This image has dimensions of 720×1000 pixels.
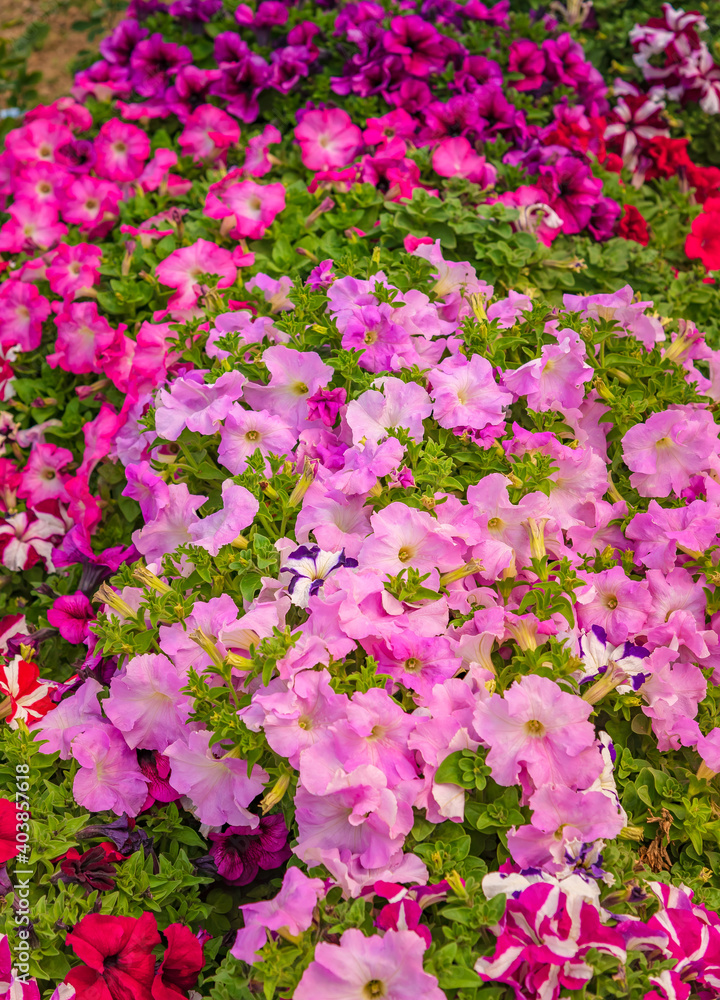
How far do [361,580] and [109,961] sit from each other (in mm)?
876

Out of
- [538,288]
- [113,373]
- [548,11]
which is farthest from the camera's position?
[548,11]

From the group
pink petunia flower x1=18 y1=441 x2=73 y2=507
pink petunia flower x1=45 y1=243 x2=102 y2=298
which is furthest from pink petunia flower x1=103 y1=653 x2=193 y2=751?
pink petunia flower x1=45 y1=243 x2=102 y2=298

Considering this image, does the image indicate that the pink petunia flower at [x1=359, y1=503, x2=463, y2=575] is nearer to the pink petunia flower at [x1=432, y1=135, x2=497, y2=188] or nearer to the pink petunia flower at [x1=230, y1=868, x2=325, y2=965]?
the pink petunia flower at [x1=230, y1=868, x2=325, y2=965]

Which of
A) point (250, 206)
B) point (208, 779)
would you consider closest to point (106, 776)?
point (208, 779)

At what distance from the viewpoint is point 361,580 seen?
1.55 m

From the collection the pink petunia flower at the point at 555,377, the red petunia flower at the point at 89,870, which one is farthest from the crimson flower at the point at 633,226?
the red petunia flower at the point at 89,870

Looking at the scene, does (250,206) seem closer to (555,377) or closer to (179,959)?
(555,377)

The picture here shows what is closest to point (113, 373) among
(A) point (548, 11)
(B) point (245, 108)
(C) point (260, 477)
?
(C) point (260, 477)

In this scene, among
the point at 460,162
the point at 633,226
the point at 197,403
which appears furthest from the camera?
the point at 633,226

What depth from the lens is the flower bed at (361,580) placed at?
1.44m

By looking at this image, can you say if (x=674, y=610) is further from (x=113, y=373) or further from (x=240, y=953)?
(x=113, y=373)

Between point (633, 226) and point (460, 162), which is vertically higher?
point (460, 162)

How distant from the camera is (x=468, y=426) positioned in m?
1.87

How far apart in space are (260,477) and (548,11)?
9.96ft
